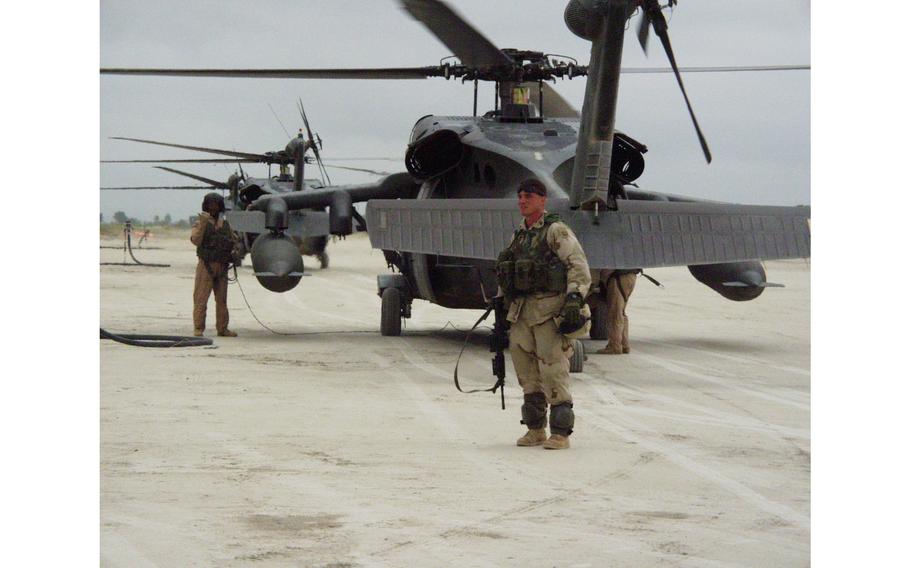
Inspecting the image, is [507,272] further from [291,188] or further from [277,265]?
[291,188]

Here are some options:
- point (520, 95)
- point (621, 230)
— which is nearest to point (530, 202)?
point (621, 230)

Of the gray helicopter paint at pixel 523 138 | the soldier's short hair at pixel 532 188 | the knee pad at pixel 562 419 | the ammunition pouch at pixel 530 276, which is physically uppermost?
the gray helicopter paint at pixel 523 138

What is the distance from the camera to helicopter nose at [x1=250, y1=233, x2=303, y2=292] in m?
14.3

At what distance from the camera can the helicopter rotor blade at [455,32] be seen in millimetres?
7311

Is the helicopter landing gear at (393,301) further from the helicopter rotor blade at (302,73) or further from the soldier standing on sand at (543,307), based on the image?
the soldier standing on sand at (543,307)

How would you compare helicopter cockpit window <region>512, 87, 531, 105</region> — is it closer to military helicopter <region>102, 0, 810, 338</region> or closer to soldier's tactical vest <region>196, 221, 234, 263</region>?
military helicopter <region>102, 0, 810, 338</region>

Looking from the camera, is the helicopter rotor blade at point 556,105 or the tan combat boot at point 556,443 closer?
the tan combat boot at point 556,443

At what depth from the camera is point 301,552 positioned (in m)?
5.12

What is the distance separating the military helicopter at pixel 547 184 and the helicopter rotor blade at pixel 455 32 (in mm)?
16

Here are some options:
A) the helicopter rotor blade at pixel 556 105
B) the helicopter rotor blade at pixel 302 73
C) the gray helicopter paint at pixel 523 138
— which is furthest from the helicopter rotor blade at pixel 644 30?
the helicopter rotor blade at pixel 556 105
